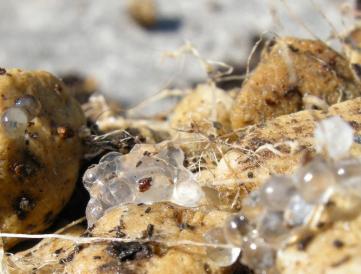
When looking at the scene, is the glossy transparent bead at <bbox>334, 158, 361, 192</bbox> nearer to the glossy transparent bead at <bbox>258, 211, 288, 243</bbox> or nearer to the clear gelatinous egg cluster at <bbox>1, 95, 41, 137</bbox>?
the glossy transparent bead at <bbox>258, 211, 288, 243</bbox>

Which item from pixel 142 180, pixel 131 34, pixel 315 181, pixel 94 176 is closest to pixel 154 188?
pixel 142 180

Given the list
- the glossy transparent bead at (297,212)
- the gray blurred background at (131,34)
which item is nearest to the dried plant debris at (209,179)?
the glossy transparent bead at (297,212)

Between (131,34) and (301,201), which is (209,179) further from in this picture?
(131,34)

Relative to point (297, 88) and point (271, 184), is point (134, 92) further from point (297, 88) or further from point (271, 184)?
point (271, 184)

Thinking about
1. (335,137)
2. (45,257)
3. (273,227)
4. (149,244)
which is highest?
(335,137)

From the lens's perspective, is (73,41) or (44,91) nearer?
(44,91)

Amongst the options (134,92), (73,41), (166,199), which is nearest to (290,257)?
(166,199)
